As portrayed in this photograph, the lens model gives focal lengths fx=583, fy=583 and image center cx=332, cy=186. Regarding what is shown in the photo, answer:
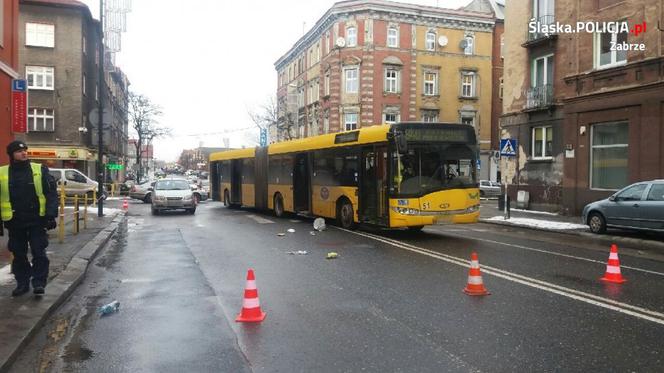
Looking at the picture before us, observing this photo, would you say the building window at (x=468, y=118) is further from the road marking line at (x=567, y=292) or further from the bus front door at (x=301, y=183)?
the road marking line at (x=567, y=292)

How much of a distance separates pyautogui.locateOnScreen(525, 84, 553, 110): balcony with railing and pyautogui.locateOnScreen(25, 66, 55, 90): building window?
31.2 metres

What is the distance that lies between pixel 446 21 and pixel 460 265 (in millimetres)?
42639

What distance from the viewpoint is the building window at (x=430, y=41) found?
160ft

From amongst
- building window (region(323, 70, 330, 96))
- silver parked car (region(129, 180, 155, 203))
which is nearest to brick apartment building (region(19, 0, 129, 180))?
silver parked car (region(129, 180, 155, 203))

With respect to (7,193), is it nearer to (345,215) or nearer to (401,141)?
(401,141)

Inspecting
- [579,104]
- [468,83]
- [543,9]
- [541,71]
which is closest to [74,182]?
[541,71]

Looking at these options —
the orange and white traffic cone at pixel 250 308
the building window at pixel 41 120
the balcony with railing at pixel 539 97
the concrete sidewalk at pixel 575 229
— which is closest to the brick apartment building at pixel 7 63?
the orange and white traffic cone at pixel 250 308

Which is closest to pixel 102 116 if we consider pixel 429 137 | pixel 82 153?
pixel 429 137

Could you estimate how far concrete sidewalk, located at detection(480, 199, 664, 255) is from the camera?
14.1 meters

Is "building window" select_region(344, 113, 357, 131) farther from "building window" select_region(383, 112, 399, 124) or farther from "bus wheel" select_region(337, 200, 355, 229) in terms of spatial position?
"bus wheel" select_region(337, 200, 355, 229)

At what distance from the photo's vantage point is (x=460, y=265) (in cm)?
983

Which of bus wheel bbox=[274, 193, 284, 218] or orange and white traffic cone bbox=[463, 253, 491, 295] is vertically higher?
bus wheel bbox=[274, 193, 284, 218]

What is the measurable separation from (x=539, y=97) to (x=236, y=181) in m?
13.5

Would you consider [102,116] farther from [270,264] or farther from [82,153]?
[82,153]
